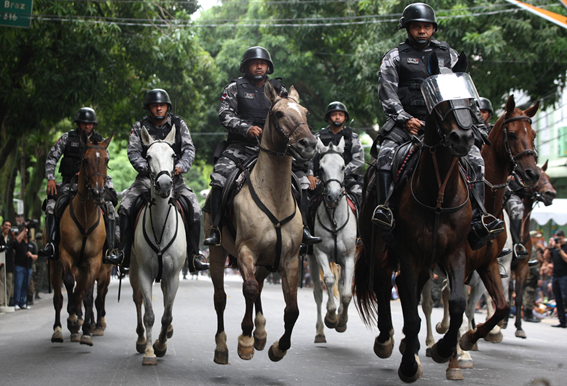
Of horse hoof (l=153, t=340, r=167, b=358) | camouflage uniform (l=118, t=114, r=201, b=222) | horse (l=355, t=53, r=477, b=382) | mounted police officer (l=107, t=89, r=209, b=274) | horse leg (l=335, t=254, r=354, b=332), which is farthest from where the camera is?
horse leg (l=335, t=254, r=354, b=332)

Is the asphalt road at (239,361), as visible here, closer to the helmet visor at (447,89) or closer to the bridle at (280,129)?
the bridle at (280,129)

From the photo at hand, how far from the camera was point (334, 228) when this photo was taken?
12070 millimetres

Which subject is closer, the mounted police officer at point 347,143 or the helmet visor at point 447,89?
the helmet visor at point 447,89

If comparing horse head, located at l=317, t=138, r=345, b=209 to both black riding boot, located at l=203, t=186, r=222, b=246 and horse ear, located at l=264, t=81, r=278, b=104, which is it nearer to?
black riding boot, located at l=203, t=186, r=222, b=246

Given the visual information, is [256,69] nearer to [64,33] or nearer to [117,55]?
[64,33]

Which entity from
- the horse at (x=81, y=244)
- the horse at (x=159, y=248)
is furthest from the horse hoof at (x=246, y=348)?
the horse at (x=81, y=244)

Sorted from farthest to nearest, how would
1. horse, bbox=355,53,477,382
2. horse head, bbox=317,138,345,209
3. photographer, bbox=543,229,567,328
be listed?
Answer: photographer, bbox=543,229,567,328, horse head, bbox=317,138,345,209, horse, bbox=355,53,477,382

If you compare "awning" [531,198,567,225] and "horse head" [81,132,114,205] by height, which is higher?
"awning" [531,198,567,225]

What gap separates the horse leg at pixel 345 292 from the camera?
1120 centimetres

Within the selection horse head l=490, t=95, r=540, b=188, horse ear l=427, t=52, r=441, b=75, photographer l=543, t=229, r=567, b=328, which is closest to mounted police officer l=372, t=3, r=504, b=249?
horse head l=490, t=95, r=540, b=188

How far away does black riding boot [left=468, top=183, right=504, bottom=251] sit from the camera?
703cm

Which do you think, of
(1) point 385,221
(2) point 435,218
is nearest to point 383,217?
(1) point 385,221

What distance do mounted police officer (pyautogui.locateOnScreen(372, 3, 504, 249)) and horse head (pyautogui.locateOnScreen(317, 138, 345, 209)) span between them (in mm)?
3379

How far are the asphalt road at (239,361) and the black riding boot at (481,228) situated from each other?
1.82 meters
